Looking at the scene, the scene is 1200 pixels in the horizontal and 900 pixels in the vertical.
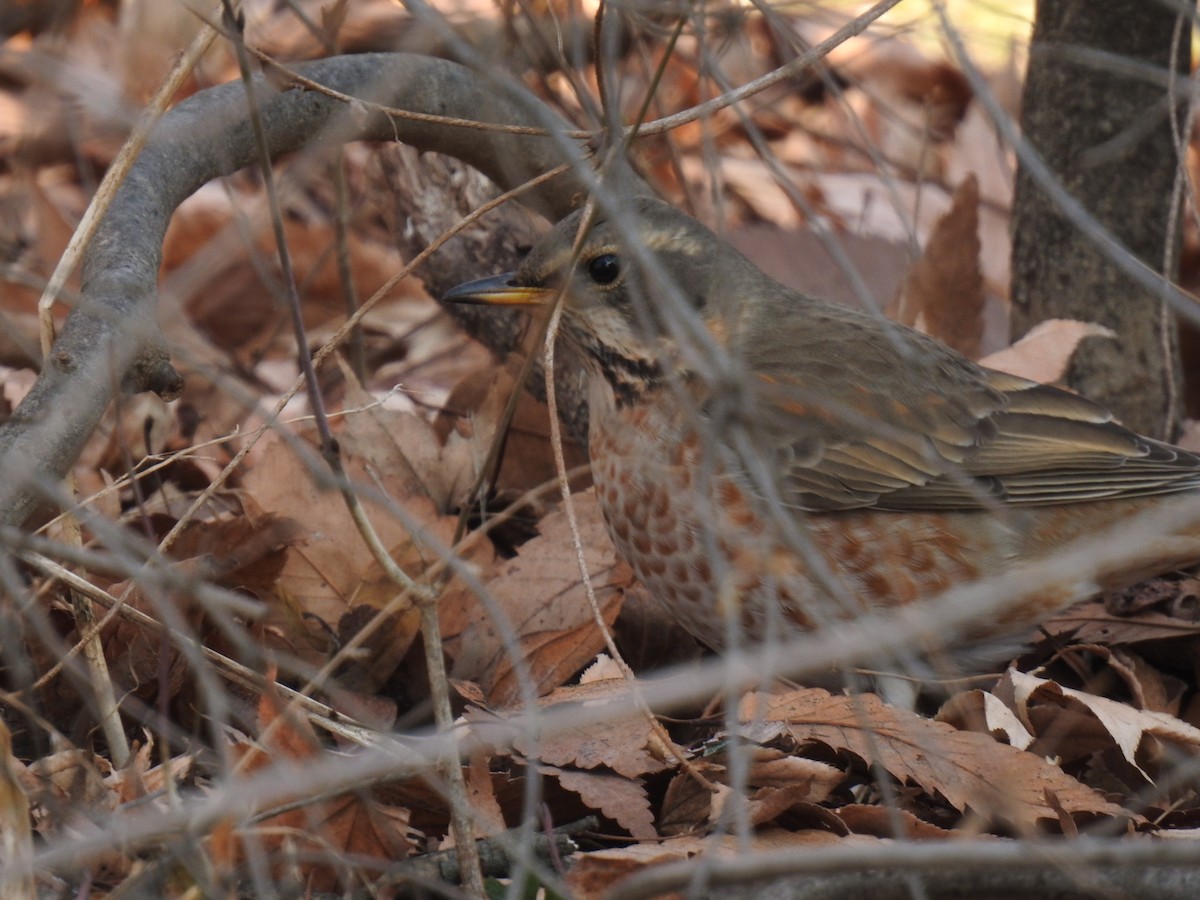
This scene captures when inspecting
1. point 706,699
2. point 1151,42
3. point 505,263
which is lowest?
point 706,699

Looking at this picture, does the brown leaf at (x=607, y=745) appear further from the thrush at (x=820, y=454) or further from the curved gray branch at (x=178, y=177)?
the curved gray branch at (x=178, y=177)

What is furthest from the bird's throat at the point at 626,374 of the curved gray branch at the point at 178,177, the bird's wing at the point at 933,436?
the curved gray branch at the point at 178,177

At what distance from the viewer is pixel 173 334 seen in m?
6.67

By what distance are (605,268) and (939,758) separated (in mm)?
1965

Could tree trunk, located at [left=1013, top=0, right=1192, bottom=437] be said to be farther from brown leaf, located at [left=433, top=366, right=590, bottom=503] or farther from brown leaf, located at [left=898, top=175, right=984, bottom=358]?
brown leaf, located at [left=433, top=366, right=590, bottom=503]

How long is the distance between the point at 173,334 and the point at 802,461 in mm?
3191

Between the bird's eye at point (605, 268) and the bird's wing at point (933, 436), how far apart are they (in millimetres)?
559

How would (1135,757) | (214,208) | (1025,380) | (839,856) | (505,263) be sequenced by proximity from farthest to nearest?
(214,208) < (505,263) < (1025,380) < (1135,757) < (839,856)

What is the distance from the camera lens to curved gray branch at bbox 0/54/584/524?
118 inches

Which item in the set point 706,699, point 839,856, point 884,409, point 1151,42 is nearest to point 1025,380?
point 884,409

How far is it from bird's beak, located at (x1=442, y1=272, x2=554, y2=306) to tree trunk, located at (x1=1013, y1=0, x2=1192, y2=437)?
7.04 ft

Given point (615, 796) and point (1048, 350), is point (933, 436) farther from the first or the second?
point (615, 796)

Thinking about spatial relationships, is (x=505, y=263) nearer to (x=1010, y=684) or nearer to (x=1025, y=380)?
(x=1025, y=380)

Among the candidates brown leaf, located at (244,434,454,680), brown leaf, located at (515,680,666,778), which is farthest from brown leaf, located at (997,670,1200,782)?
brown leaf, located at (244,434,454,680)
